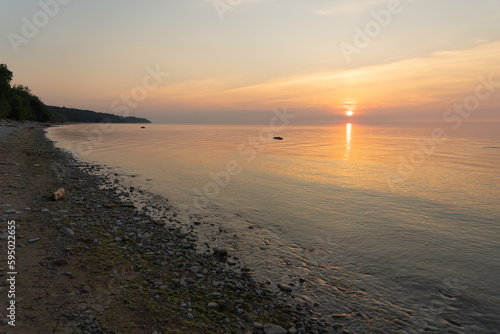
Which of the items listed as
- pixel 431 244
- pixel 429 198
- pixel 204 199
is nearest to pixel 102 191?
pixel 204 199

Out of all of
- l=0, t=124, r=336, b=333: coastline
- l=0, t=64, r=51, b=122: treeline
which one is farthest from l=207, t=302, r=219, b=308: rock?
l=0, t=64, r=51, b=122: treeline

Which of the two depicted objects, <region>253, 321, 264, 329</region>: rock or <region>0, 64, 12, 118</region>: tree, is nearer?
<region>253, 321, 264, 329</region>: rock

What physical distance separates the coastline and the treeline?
121953 millimetres

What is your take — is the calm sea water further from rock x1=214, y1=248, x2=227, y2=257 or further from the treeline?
the treeline

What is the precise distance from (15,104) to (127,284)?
166 meters

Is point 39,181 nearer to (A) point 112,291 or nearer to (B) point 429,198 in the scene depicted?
(A) point 112,291

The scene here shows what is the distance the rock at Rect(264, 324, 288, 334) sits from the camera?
7324 mm

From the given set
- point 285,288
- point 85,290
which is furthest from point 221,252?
point 85,290

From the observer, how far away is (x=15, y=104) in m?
127

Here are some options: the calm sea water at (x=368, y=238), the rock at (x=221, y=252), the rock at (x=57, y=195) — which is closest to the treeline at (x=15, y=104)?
the calm sea water at (x=368, y=238)

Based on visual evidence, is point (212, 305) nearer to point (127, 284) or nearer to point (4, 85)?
point (127, 284)

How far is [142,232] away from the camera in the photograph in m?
13.5

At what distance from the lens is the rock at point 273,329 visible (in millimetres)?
7324

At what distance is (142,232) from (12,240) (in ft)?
16.5
